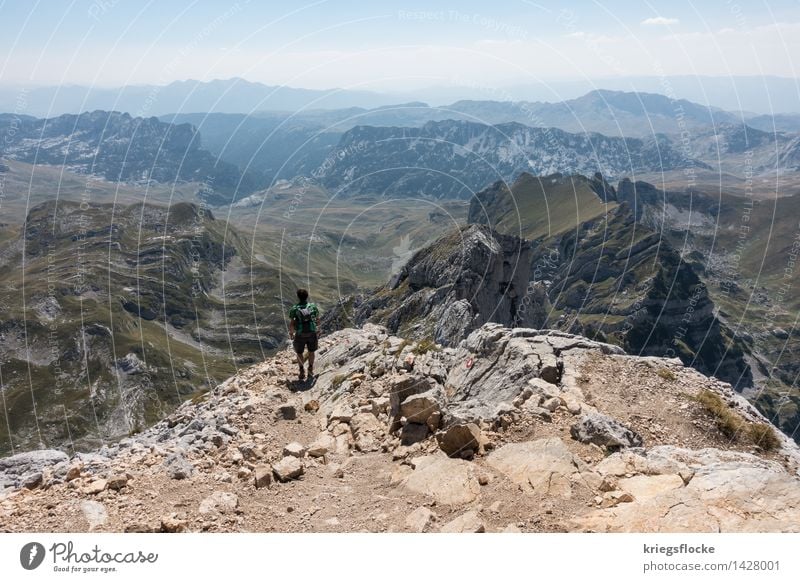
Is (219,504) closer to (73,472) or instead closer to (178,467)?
(178,467)

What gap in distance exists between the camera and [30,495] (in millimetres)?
17094

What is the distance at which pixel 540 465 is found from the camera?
1524 cm

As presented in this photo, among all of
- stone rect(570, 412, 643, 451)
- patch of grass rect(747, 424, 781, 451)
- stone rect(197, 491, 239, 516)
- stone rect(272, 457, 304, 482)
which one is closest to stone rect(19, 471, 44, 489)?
stone rect(197, 491, 239, 516)

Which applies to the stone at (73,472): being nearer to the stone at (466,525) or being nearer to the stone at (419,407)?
the stone at (419,407)

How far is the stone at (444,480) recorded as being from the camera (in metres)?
14.7

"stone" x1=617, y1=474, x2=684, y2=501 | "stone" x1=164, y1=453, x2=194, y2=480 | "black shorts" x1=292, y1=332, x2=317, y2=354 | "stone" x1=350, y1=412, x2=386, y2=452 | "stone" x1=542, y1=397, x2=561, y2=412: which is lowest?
"stone" x1=350, y1=412, x2=386, y2=452

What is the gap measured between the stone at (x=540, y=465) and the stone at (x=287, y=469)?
6.53 meters

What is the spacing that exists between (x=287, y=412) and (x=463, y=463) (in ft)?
35.4

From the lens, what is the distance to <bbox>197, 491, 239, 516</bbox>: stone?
49.2 ft

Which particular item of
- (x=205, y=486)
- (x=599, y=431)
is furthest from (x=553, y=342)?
(x=205, y=486)

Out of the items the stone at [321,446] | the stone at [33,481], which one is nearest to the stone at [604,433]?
the stone at [321,446]

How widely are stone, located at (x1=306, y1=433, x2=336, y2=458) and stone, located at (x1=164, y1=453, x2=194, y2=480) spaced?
4.16m

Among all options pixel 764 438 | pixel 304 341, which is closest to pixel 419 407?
pixel 304 341

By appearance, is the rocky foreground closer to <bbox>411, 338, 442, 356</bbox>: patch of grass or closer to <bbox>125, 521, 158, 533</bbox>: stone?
<bbox>125, 521, 158, 533</bbox>: stone
